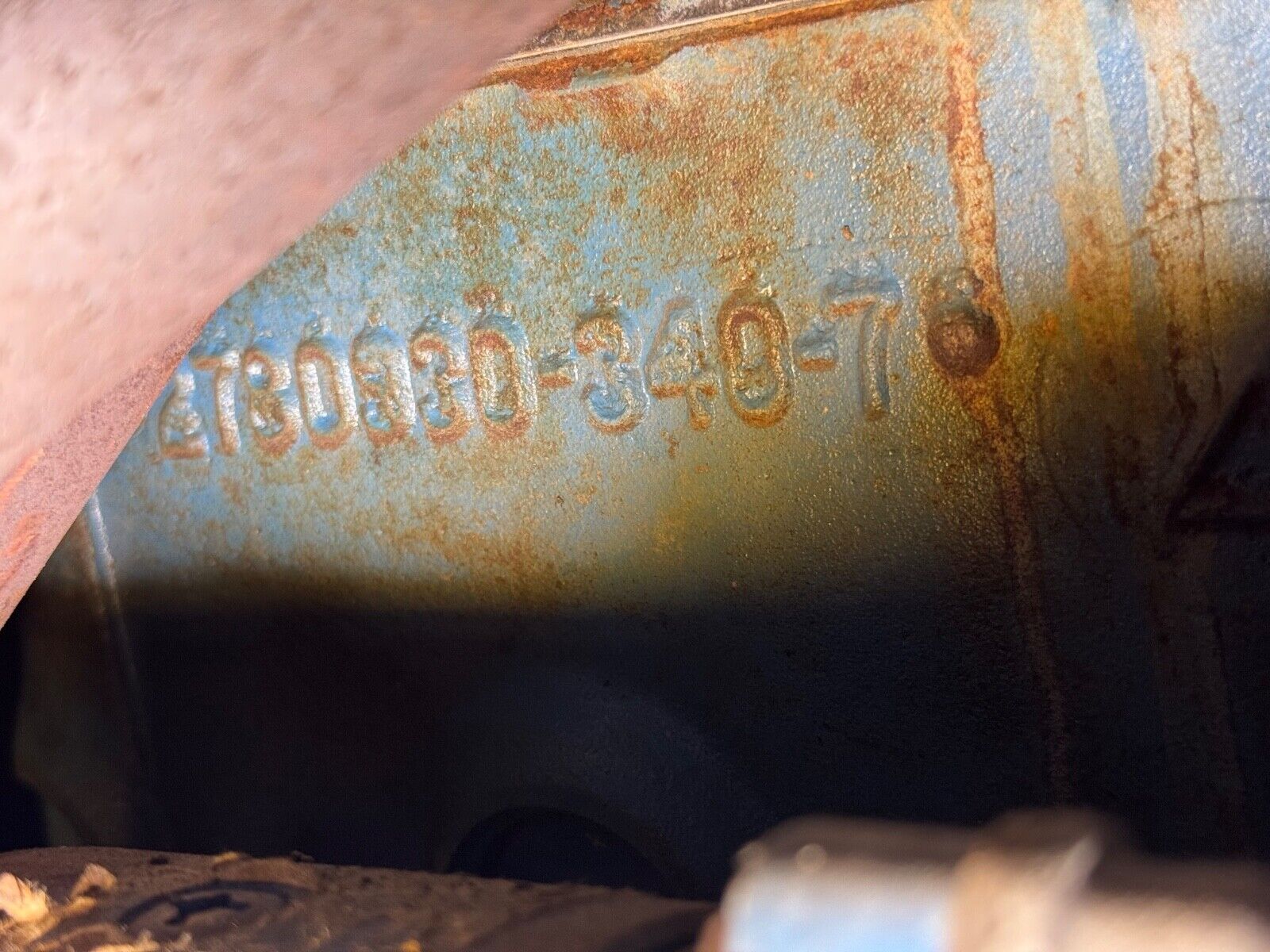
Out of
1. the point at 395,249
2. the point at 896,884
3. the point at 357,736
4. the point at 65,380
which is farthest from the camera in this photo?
the point at 357,736

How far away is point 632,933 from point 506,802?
49 cm

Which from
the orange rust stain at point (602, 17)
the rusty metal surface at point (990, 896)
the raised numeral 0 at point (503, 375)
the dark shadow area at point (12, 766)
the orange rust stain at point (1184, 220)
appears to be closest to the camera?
the rusty metal surface at point (990, 896)

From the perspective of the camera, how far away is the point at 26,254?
0.46 meters

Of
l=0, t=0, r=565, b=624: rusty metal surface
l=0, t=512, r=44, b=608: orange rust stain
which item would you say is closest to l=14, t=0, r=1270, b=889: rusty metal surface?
l=0, t=0, r=565, b=624: rusty metal surface

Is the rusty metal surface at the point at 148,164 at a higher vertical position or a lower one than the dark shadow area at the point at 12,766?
higher

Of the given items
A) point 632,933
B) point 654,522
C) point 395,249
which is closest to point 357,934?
point 632,933

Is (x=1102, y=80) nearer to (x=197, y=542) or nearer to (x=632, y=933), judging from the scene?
(x=632, y=933)

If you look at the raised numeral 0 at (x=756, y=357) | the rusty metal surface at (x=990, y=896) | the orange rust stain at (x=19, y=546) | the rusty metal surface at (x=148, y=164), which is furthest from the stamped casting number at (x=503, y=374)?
the rusty metal surface at (x=990, y=896)

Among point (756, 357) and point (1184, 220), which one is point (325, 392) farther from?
point (1184, 220)

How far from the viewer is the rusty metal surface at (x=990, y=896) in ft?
1.14

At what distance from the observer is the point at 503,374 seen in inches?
39.1

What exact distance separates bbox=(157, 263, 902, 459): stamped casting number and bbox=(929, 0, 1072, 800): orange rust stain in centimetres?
6

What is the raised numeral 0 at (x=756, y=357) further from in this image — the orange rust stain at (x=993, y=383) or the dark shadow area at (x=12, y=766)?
the dark shadow area at (x=12, y=766)

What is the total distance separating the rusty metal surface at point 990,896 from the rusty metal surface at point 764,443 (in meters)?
0.42
